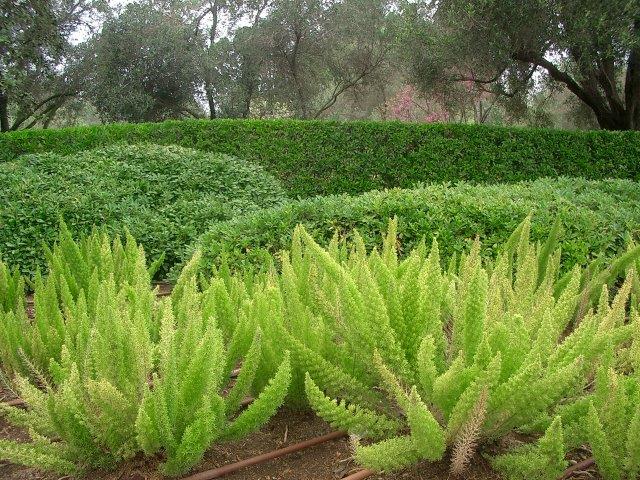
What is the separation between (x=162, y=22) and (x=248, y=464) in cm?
1998

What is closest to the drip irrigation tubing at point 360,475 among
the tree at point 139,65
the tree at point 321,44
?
the tree at point 139,65

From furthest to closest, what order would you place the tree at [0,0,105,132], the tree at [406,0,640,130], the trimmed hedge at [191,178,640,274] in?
the tree at [0,0,105,132] < the tree at [406,0,640,130] < the trimmed hedge at [191,178,640,274]

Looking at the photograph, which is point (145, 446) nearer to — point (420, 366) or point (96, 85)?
point (420, 366)

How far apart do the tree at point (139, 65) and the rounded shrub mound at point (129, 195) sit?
10.2 m

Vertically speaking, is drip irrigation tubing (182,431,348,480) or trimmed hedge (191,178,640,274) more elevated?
trimmed hedge (191,178,640,274)

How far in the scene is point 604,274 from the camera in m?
2.12

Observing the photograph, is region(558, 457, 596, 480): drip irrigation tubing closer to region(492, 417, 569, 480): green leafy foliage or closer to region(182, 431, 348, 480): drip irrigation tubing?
region(492, 417, 569, 480): green leafy foliage

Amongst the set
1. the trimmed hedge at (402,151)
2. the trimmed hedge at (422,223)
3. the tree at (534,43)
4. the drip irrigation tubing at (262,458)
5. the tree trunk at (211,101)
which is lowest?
the drip irrigation tubing at (262,458)

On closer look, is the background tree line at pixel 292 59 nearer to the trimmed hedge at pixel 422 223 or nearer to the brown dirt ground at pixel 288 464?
the trimmed hedge at pixel 422 223

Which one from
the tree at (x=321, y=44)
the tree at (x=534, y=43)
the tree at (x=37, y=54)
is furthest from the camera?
the tree at (x=321, y=44)

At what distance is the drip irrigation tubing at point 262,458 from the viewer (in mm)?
1304

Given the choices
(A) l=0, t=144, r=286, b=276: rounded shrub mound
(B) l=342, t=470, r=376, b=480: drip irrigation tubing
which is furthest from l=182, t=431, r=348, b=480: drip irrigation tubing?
(A) l=0, t=144, r=286, b=276: rounded shrub mound

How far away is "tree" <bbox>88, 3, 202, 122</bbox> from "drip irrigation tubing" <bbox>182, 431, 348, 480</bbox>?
1776 centimetres

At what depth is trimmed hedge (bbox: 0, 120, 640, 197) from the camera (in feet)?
39.5
